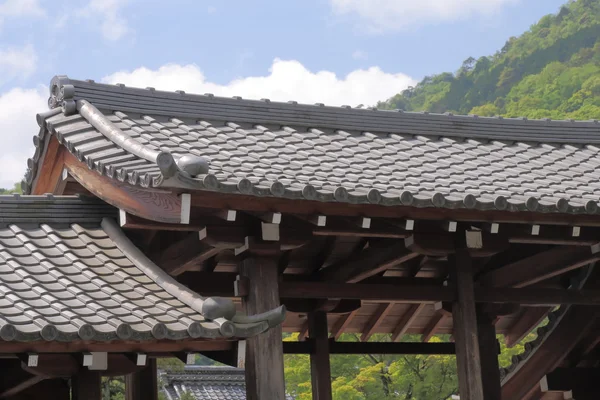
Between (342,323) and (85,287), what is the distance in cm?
507

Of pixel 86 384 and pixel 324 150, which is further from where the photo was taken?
pixel 324 150

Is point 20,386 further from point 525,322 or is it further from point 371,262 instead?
point 525,322

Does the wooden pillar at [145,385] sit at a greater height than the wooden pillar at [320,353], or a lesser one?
lesser

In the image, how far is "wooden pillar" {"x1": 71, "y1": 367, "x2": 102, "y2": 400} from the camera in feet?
19.0

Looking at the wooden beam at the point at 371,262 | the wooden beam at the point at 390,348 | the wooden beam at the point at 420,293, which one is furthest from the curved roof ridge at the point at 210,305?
the wooden beam at the point at 390,348

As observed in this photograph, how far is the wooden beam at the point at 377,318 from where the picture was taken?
10656 millimetres

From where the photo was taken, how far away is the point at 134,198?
666cm

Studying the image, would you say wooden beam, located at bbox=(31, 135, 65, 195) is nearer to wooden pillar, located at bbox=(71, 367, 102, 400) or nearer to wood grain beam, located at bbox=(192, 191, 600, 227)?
wood grain beam, located at bbox=(192, 191, 600, 227)

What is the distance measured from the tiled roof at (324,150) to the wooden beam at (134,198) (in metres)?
0.18

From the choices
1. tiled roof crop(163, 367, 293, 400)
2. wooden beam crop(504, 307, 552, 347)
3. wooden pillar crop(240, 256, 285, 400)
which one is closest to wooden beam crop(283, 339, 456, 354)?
wooden beam crop(504, 307, 552, 347)

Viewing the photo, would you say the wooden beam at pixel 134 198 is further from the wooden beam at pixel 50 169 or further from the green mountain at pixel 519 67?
the green mountain at pixel 519 67

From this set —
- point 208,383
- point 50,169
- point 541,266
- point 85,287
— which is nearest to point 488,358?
point 541,266

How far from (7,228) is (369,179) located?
2.99 meters

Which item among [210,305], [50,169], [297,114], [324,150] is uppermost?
[297,114]
